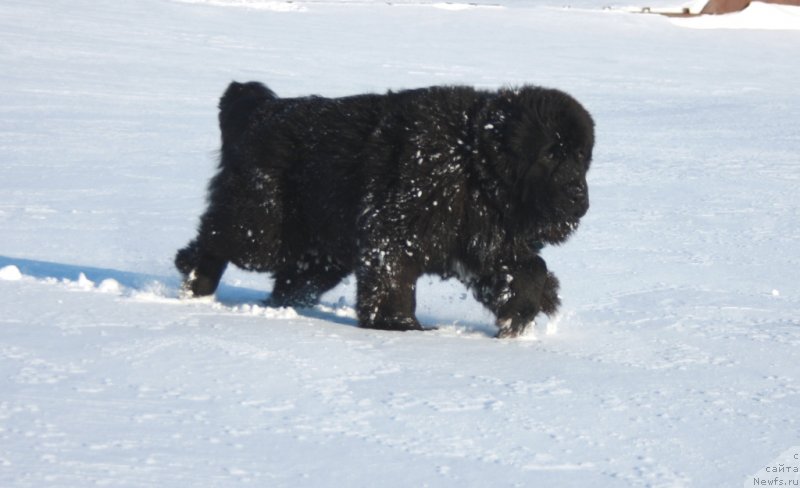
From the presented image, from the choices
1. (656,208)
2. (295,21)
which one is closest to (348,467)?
(656,208)

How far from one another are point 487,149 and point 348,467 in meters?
2.70

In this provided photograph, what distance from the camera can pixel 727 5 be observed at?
33.5 m

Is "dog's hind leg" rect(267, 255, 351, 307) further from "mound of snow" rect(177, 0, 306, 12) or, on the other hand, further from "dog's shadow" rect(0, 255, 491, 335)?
"mound of snow" rect(177, 0, 306, 12)

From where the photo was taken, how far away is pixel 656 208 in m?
10.8

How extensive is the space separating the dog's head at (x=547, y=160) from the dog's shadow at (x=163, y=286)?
0.82 m

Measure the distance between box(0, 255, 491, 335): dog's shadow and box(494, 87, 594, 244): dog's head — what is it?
0.82m

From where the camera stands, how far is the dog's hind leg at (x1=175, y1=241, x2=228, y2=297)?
686 cm

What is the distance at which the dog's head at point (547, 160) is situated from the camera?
6.07m

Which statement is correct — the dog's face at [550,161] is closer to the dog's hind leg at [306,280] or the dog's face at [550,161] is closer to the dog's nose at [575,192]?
the dog's nose at [575,192]

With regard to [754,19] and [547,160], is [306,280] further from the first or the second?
[754,19]

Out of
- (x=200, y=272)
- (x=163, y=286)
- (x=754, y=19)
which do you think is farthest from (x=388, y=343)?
(x=754, y=19)

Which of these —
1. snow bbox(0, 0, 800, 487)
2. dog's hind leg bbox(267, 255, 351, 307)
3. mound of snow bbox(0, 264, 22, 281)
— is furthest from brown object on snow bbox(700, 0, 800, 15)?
mound of snow bbox(0, 264, 22, 281)

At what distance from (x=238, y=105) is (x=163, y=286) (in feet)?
3.99

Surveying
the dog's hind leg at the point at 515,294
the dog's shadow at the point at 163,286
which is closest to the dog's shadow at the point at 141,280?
the dog's shadow at the point at 163,286
